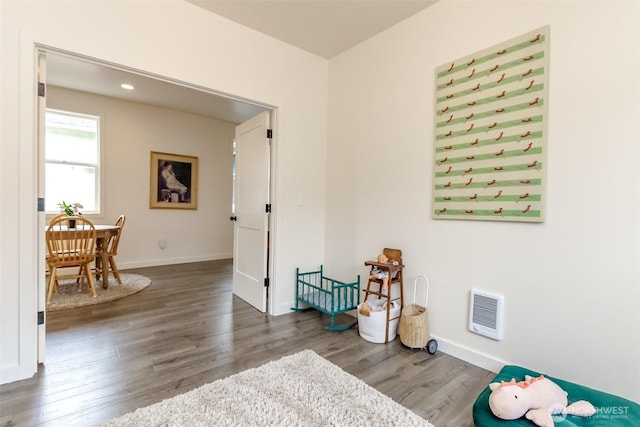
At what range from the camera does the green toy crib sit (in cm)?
268

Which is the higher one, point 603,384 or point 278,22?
point 278,22

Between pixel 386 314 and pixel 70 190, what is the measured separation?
192 inches

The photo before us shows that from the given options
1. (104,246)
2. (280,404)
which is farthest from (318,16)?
(104,246)

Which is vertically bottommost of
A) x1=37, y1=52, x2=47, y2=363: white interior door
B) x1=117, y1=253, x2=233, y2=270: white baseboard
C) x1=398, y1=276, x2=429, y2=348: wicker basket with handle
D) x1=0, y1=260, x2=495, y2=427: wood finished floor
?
x1=0, y1=260, x2=495, y2=427: wood finished floor

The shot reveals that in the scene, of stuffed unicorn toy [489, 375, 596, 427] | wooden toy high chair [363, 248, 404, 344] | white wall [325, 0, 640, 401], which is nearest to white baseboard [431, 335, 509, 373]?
white wall [325, 0, 640, 401]

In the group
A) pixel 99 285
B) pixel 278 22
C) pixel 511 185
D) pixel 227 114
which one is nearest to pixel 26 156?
pixel 278 22

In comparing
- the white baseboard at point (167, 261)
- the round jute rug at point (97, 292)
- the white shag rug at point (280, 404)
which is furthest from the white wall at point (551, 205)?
the white baseboard at point (167, 261)

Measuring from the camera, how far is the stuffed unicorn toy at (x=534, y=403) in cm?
122

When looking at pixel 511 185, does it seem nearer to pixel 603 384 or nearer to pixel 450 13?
pixel 603 384

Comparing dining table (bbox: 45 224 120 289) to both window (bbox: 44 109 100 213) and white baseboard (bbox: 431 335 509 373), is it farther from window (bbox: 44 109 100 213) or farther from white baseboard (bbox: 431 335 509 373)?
white baseboard (bbox: 431 335 509 373)

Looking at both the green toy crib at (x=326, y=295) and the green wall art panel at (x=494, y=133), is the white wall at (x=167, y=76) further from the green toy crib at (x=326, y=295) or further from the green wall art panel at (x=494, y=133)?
the green wall art panel at (x=494, y=133)

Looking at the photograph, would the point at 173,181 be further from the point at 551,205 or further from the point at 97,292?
the point at 551,205

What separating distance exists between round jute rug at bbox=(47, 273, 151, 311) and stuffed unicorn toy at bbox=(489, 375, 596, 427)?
370cm

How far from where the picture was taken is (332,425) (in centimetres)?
142
